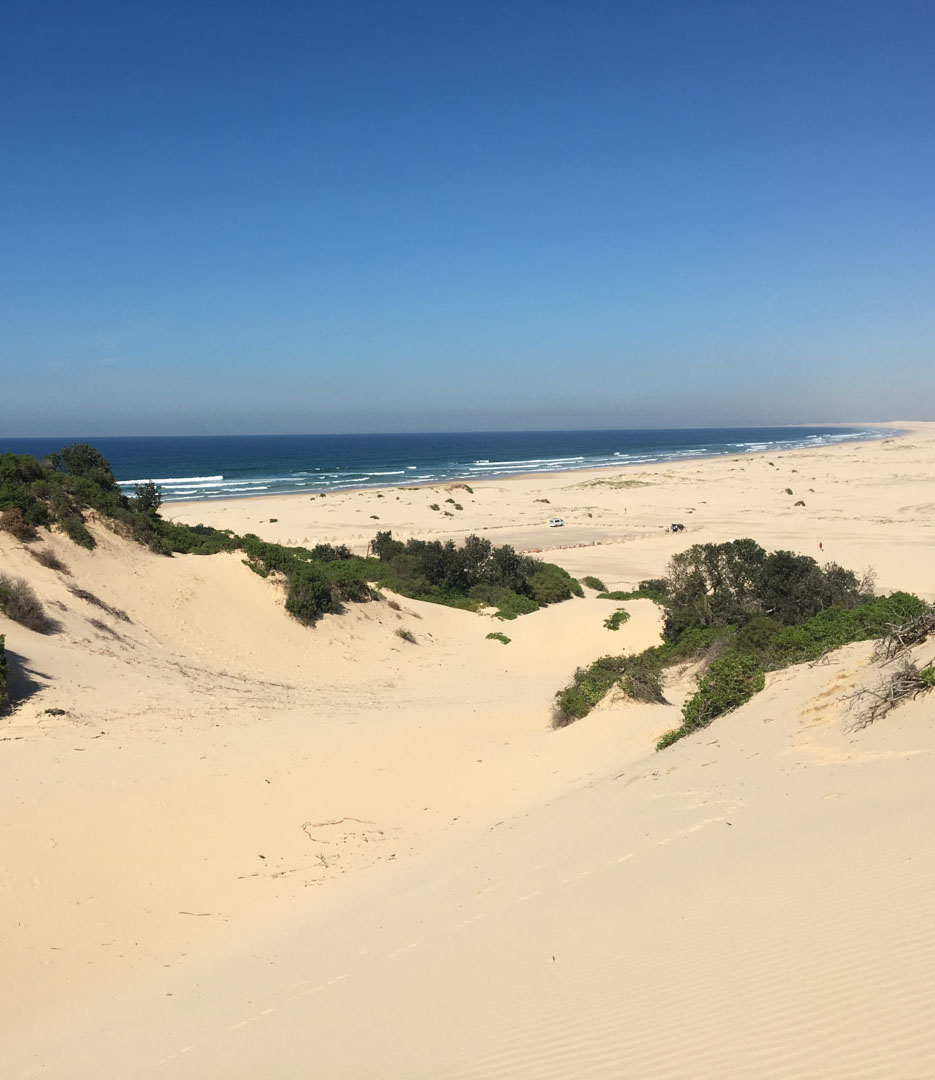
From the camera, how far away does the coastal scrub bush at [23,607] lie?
51.3ft

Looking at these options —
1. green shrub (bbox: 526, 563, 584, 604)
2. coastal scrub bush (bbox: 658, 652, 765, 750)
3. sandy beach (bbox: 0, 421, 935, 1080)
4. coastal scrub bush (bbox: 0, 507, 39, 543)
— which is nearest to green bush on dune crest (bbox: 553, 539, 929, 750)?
coastal scrub bush (bbox: 658, 652, 765, 750)

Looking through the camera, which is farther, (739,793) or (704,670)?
(704,670)

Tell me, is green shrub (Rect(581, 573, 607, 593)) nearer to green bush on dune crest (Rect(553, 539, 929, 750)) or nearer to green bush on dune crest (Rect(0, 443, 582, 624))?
green bush on dune crest (Rect(0, 443, 582, 624))

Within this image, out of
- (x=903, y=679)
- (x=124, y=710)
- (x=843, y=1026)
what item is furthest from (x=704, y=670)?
(x=843, y=1026)

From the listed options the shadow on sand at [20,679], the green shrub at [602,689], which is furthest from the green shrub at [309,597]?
the green shrub at [602,689]

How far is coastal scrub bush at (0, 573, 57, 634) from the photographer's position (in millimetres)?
15633

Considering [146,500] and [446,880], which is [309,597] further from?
[446,880]

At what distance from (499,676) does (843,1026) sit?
678 inches

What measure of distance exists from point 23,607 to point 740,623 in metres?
16.3

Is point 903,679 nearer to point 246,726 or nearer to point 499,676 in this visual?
point 246,726

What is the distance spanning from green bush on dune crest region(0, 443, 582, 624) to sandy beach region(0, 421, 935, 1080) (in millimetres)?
4669

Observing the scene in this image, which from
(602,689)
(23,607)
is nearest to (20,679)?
(23,607)

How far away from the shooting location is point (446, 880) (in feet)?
24.5

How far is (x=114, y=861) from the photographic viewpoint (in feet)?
26.7
